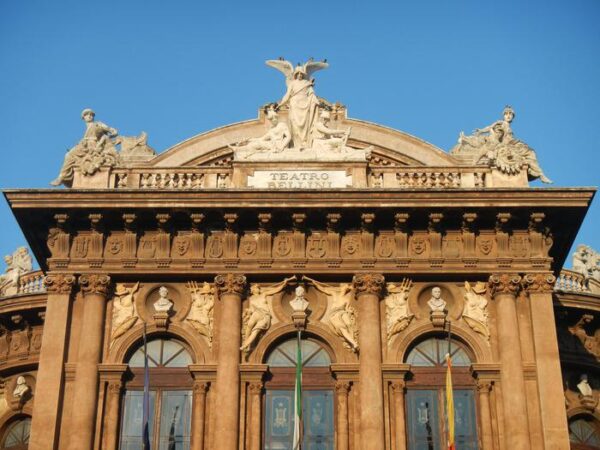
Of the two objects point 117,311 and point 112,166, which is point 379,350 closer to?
point 117,311

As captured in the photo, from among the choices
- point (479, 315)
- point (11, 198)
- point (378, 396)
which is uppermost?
point (11, 198)

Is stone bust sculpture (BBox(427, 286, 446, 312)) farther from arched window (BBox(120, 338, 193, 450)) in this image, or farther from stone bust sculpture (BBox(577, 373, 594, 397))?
stone bust sculpture (BBox(577, 373, 594, 397))

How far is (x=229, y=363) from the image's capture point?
25172 mm

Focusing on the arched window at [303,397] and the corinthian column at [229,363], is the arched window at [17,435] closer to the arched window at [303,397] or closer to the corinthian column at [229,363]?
the corinthian column at [229,363]

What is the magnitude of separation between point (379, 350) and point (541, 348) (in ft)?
11.3

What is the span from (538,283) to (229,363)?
23.0 feet

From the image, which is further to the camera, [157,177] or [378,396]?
[157,177]

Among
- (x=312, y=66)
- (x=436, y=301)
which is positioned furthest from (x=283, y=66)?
(x=436, y=301)

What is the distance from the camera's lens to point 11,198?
26.3m

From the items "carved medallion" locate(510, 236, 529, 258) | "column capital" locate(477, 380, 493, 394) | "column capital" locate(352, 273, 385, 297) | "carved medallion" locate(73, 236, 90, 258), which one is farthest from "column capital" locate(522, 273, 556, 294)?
"carved medallion" locate(73, 236, 90, 258)

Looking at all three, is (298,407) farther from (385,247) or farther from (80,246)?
(80,246)

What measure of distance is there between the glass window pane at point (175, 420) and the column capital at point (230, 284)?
2.37 metres

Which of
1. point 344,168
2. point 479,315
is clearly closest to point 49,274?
point 344,168

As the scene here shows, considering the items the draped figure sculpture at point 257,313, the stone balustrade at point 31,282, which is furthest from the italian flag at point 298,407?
the stone balustrade at point 31,282
